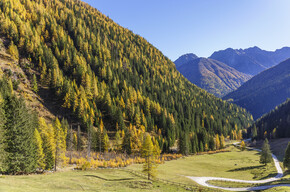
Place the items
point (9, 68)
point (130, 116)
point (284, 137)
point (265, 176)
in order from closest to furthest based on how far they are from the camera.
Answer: point (265, 176)
point (9, 68)
point (130, 116)
point (284, 137)

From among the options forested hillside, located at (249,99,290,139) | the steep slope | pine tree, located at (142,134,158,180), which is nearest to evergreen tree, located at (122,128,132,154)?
pine tree, located at (142,134,158,180)

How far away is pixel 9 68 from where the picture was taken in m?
97.1

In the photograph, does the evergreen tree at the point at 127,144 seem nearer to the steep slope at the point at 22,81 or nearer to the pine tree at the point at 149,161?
the pine tree at the point at 149,161

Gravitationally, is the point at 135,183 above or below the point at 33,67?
below

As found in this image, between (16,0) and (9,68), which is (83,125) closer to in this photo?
(9,68)

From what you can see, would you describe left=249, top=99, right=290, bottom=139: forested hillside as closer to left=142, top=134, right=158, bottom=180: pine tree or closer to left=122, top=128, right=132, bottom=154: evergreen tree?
left=122, top=128, right=132, bottom=154: evergreen tree

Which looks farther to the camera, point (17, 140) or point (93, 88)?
point (93, 88)

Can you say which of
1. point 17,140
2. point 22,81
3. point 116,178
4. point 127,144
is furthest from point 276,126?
point 22,81

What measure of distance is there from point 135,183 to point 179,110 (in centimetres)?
14202

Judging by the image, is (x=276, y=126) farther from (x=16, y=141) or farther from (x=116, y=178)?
(x=16, y=141)

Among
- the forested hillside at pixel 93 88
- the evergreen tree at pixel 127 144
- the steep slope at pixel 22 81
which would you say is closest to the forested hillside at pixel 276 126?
the forested hillside at pixel 93 88

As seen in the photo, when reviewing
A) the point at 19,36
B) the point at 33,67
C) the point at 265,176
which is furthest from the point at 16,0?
the point at 265,176

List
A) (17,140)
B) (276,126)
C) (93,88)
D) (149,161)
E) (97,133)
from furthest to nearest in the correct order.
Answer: (276,126)
(93,88)
(97,133)
(149,161)
(17,140)

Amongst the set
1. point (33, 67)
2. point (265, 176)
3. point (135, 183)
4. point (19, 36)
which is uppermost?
point (19, 36)
